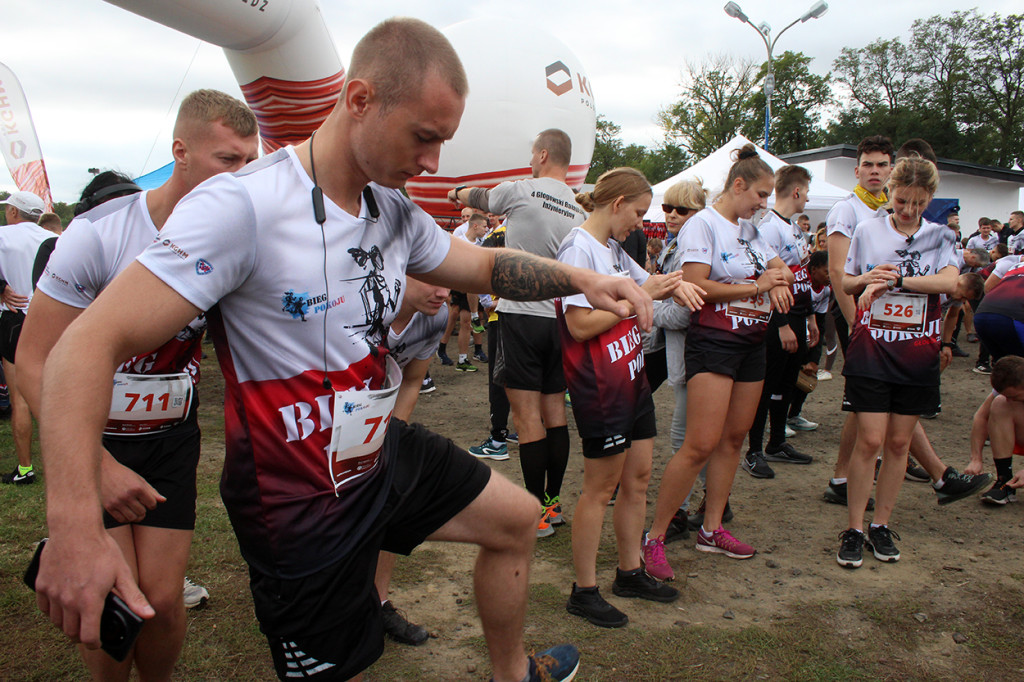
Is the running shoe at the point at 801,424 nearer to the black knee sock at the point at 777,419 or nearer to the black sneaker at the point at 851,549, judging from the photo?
the black knee sock at the point at 777,419

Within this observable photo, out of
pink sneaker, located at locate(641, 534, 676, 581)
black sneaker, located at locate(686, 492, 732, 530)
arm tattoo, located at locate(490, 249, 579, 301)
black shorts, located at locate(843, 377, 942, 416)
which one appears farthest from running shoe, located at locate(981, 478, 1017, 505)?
arm tattoo, located at locate(490, 249, 579, 301)

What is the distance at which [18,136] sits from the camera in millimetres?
12562

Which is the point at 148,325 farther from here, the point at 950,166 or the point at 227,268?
the point at 950,166

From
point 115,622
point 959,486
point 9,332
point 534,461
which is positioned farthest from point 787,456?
point 9,332

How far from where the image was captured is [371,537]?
1812 mm

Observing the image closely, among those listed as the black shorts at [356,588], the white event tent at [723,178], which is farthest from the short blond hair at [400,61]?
the white event tent at [723,178]

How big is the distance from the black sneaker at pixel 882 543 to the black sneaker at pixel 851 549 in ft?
0.32

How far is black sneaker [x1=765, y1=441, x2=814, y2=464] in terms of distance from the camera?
541 centimetres

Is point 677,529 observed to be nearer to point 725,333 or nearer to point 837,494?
point 725,333

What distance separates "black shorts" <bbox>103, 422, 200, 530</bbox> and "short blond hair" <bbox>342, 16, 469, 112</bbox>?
1443 mm

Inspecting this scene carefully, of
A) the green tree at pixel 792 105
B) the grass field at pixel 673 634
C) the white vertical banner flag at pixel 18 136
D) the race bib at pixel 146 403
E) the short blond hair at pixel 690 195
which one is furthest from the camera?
the green tree at pixel 792 105

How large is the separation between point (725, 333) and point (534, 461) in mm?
1288

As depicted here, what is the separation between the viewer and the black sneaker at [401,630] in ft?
9.57

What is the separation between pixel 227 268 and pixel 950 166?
111 ft
